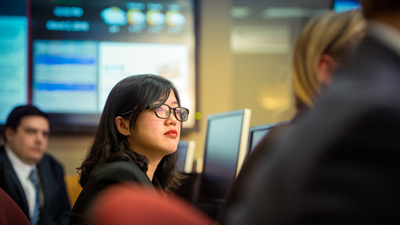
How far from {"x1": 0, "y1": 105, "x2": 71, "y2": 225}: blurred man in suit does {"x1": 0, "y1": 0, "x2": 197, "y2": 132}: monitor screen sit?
2.58 feet

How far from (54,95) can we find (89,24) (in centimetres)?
71

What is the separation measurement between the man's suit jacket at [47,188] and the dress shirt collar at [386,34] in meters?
2.78

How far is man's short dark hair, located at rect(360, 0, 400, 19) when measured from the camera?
522 mm

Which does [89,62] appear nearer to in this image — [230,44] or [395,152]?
[230,44]

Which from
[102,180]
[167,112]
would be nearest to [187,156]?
[167,112]

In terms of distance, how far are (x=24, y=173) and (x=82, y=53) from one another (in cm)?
142

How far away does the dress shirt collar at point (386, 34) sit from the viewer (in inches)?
18.8

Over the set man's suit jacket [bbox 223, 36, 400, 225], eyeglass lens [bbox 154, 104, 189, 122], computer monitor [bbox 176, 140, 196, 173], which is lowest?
computer monitor [bbox 176, 140, 196, 173]

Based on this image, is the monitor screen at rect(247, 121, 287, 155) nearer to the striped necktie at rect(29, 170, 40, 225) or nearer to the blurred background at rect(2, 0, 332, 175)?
the striped necktie at rect(29, 170, 40, 225)

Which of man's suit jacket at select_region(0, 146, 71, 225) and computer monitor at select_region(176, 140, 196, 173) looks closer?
man's suit jacket at select_region(0, 146, 71, 225)

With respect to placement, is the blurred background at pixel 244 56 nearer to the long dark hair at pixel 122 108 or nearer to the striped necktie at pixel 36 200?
the striped necktie at pixel 36 200

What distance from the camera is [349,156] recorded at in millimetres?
443

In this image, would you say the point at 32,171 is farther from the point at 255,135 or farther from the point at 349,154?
the point at 349,154

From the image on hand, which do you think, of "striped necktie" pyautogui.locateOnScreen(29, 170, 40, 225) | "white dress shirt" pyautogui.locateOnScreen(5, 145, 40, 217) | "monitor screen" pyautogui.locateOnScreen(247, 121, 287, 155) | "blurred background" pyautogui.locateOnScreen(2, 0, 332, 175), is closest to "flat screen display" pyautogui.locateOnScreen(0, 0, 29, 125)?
"blurred background" pyautogui.locateOnScreen(2, 0, 332, 175)
